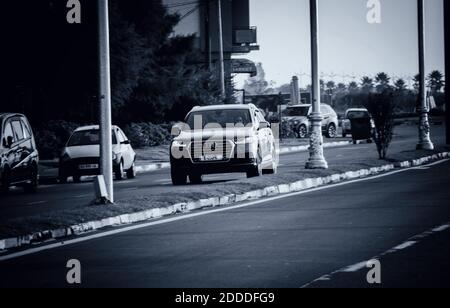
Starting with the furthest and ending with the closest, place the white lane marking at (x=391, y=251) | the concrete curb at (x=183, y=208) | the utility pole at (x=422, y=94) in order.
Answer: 1. the utility pole at (x=422, y=94)
2. the concrete curb at (x=183, y=208)
3. the white lane marking at (x=391, y=251)

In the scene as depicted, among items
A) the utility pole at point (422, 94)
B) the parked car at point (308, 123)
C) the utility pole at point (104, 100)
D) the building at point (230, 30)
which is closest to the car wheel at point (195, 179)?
the utility pole at point (104, 100)

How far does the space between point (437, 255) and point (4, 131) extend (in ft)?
47.1

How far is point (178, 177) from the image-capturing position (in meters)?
23.2

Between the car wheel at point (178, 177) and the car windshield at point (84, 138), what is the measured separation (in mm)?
5456

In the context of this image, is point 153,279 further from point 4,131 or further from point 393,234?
point 4,131

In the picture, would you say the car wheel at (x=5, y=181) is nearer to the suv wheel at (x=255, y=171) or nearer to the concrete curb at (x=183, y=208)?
the suv wheel at (x=255, y=171)

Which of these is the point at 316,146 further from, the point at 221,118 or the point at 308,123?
the point at 308,123

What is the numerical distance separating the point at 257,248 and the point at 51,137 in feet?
90.5

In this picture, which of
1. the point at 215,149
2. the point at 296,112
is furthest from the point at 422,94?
the point at 296,112

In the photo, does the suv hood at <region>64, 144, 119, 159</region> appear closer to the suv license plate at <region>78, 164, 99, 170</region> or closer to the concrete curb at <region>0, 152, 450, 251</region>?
the suv license plate at <region>78, 164, 99, 170</region>

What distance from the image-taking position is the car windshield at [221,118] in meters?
23.8

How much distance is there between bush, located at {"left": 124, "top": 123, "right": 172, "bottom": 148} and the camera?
144 feet

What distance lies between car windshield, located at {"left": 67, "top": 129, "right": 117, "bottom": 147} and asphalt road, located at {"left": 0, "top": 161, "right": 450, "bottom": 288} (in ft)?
40.5

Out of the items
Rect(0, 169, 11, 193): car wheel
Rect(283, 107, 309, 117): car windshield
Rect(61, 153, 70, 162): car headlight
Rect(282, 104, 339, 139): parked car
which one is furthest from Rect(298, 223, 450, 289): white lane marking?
Rect(283, 107, 309, 117): car windshield
